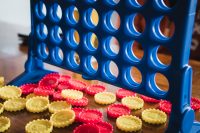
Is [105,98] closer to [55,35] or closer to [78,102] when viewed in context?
[78,102]

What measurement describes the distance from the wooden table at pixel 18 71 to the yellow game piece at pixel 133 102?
14mm

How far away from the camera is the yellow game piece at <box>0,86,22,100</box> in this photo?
78 centimetres

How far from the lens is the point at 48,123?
2.18 feet

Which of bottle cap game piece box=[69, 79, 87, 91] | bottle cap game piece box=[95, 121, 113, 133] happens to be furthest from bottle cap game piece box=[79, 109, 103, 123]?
bottle cap game piece box=[69, 79, 87, 91]

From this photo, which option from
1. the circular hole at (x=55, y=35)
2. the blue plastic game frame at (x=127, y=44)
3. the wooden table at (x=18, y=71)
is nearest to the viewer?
the blue plastic game frame at (x=127, y=44)

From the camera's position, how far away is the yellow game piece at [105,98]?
77cm

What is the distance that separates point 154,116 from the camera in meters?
0.71

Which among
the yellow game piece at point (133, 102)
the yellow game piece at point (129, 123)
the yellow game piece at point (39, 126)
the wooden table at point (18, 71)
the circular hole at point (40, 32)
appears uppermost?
the circular hole at point (40, 32)

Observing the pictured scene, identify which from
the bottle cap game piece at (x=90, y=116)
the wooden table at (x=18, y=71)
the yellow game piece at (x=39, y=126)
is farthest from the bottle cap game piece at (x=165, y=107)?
the yellow game piece at (x=39, y=126)

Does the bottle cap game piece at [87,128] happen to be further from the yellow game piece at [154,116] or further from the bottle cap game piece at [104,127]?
the yellow game piece at [154,116]

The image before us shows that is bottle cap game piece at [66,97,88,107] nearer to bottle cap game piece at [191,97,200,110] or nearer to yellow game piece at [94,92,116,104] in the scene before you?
yellow game piece at [94,92,116,104]

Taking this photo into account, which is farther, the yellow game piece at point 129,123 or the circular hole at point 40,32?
the circular hole at point 40,32

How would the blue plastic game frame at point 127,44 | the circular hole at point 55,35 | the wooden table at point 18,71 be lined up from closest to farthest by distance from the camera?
the blue plastic game frame at point 127,44 < the wooden table at point 18,71 < the circular hole at point 55,35

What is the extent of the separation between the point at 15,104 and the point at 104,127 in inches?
9.2
